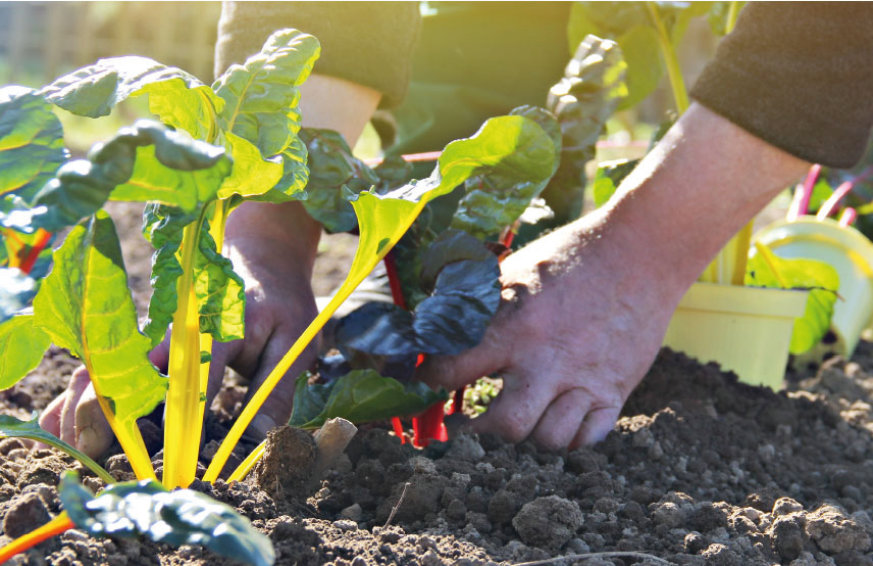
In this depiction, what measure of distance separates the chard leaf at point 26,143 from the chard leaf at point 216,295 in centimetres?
17

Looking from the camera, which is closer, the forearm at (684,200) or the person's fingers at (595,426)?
the person's fingers at (595,426)

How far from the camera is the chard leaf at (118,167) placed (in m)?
0.68

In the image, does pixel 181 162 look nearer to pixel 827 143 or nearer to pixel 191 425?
pixel 191 425

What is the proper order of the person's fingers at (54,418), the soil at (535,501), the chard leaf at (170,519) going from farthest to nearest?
the person's fingers at (54,418)
the soil at (535,501)
the chard leaf at (170,519)

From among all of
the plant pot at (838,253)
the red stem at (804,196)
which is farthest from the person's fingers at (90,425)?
the red stem at (804,196)

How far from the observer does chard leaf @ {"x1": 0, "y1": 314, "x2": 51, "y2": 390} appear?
3.31ft

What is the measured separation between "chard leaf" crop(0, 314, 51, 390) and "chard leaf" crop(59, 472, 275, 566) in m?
0.35

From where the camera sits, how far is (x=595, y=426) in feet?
4.57

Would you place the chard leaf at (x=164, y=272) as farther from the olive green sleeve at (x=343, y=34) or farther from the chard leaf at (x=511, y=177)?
the olive green sleeve at (x=343, y=34)

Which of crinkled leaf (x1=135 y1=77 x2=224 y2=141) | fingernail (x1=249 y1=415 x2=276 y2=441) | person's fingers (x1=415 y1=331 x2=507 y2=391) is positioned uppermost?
crinkled leaf (x1=135 y1=77 x2=224 y2=141)

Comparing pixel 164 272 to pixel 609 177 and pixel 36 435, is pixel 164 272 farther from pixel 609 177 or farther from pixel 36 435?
pixel 609 177

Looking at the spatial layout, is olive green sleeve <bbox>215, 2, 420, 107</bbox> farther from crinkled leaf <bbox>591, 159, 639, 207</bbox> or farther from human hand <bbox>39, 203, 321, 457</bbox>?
crinkled leaf <bbox>591, 159, 639, 207</bbox>

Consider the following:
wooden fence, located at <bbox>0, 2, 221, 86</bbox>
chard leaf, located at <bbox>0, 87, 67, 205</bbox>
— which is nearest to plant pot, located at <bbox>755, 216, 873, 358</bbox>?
chard leaf, located at <bbox>0, 87, 67, 205</bbox>

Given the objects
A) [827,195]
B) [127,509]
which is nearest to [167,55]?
[827,195]
